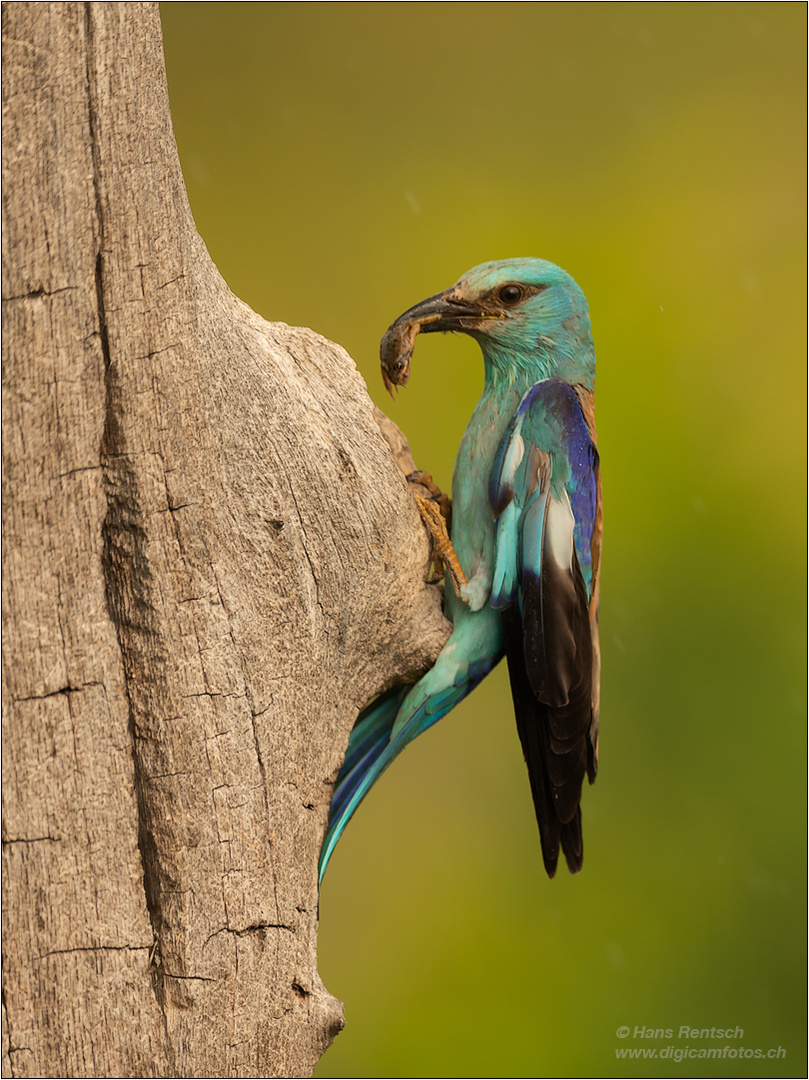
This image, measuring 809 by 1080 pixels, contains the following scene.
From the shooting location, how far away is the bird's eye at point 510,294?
5.74 feet

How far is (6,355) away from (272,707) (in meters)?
0.56

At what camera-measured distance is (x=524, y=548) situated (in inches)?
65.0

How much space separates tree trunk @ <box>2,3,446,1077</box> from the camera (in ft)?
3.75

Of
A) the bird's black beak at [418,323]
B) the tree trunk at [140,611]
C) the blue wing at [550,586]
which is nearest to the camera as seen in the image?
the tree trunk at [140,611]

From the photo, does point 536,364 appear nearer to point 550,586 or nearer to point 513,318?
point 513,318

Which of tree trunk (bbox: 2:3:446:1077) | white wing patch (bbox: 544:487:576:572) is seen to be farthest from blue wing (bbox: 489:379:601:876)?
tree trunk (bbox: 2:3:446:1077)

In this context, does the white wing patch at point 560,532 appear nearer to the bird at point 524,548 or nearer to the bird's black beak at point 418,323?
the bird at point 524,548

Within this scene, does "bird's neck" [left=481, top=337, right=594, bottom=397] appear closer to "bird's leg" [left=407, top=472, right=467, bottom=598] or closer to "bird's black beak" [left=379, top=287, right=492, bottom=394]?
"bird's black beak" [left=379, top=287, right=492, bottom=394]

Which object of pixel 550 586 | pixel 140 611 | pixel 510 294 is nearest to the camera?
pixel 140 611

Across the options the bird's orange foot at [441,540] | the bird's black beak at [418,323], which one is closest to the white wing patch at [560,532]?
the bird's orange foot at [441,540]

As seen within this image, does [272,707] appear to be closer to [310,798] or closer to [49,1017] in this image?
[310,798]

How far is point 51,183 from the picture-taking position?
1.14 meters

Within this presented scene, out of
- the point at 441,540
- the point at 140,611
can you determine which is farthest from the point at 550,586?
the point at 140,611

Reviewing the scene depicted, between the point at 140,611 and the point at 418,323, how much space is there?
30.6 inches
